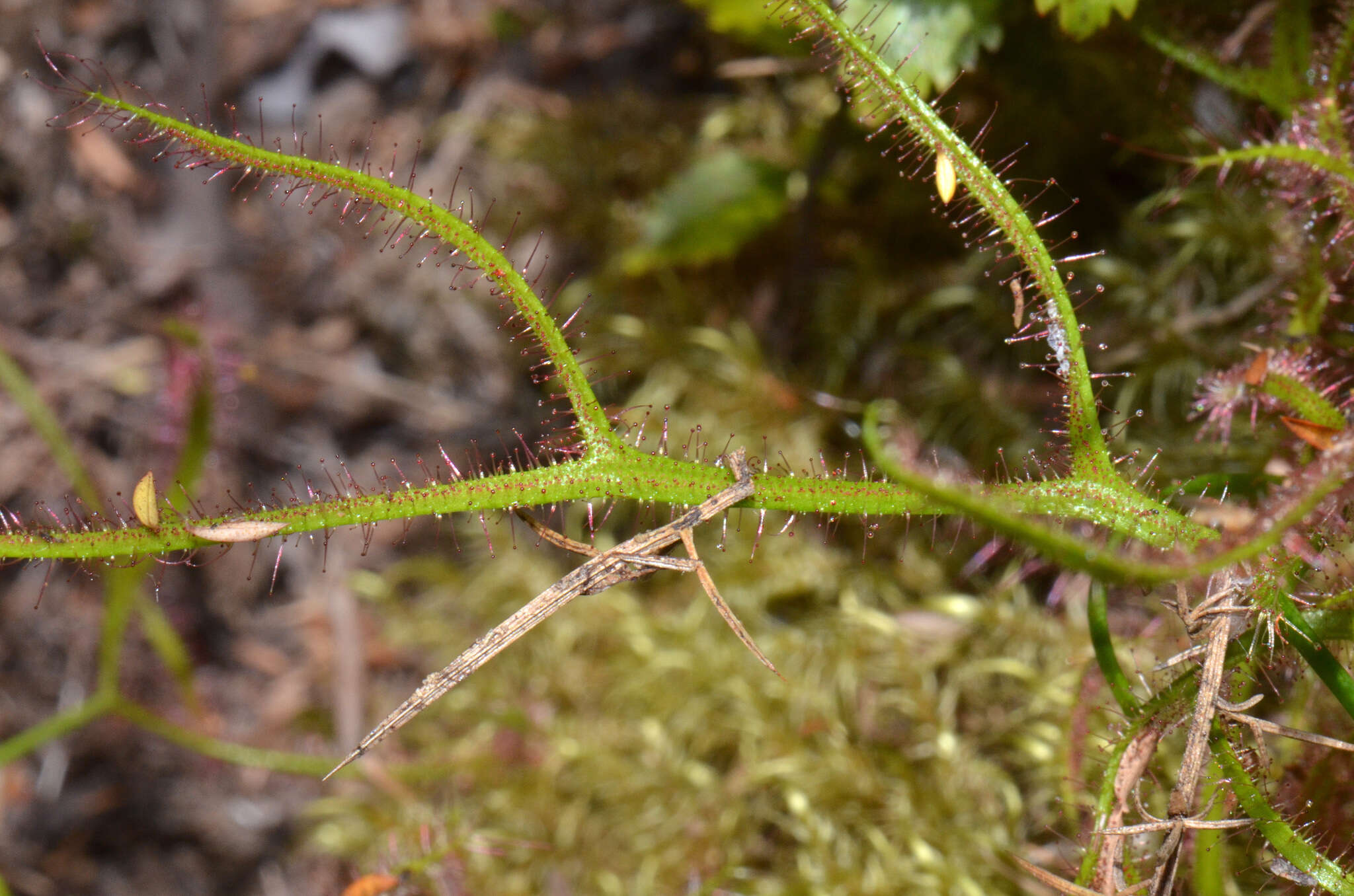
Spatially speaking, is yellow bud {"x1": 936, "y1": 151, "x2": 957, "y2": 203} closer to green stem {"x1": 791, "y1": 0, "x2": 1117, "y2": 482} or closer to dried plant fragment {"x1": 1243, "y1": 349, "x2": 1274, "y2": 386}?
green stem {"x1": 791, "y1": 0, "x2": 1117, "y2": 482}

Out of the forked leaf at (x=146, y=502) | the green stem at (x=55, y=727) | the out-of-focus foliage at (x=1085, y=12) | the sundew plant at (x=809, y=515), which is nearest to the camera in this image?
the forked leaf at (x=146, y=502)

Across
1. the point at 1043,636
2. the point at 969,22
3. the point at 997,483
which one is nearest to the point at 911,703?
the point at 1043,636

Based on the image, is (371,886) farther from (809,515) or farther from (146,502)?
(809,515)

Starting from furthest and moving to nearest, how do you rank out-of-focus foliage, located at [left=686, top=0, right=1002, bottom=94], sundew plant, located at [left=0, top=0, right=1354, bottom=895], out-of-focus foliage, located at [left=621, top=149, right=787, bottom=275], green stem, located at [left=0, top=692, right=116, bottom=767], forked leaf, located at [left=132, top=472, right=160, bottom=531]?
out-of-focus foliage, located at [left=621, top=149, right=787, bottom=275] → green stem, located at [left=0, top=692, right=116, bottom=767] → out-of-focus foliage, located at [left=686, top=0, right=1002, bottom=94] → sundew plant, located at [left=0, top=0, right=1354, bottom=895] → forked leaf, located at [left=132, top=472, right=160, bottom=531]

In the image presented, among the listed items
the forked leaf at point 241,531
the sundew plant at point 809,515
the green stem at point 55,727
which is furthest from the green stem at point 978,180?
the green stem at point 55,727

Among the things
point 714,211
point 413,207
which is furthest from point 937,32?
point 413,207

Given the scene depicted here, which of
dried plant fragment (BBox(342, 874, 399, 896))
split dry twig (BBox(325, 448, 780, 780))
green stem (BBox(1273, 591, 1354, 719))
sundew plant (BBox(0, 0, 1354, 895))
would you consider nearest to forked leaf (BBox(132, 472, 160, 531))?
sundew plant (BBox(0, 0, 1354, 895))

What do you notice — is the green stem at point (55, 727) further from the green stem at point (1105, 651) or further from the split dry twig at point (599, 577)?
the green stem at point (1105, 651)

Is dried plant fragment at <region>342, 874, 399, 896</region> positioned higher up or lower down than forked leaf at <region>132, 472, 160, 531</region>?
lower down
